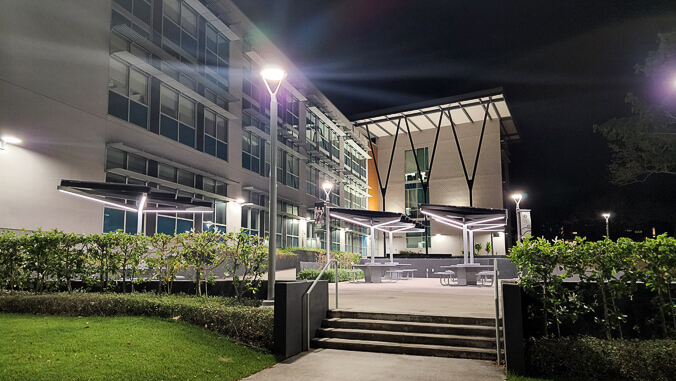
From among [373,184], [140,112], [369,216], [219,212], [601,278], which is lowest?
[601,278]

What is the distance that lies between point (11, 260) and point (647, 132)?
89.3ft

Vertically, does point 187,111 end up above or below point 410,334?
above

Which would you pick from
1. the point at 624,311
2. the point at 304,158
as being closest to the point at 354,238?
the point at 304,158

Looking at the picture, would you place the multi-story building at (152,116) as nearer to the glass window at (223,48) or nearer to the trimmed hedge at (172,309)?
the glass window at (223,48)

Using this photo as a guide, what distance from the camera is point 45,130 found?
54.8 ft

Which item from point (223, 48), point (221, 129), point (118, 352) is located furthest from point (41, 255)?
point (223, 48)

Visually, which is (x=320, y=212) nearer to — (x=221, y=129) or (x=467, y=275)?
(x=221, y=129)

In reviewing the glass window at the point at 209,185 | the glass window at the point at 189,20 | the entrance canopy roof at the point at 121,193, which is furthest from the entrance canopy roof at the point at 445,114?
the entrance canopy roof at the point at 121,193

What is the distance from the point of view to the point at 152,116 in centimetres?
2175

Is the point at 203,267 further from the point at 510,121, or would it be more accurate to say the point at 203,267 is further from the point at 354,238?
the point at 510,121

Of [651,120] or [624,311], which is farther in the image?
[651,120]

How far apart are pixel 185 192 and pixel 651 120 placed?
2321cm

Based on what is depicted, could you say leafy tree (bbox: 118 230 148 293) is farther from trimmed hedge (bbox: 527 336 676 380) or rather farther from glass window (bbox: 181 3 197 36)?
glass window (bbox: 181 3 197 36)

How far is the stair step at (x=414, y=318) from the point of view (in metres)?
8.52
